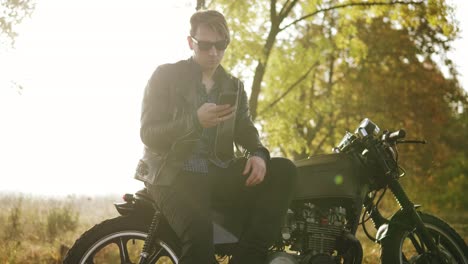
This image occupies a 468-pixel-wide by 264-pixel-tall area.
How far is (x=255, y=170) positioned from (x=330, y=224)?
0.73 meters

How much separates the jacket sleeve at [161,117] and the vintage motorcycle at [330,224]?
436mm

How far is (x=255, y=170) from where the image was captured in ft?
11.1

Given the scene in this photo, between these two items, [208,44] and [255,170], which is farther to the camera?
[208,44]

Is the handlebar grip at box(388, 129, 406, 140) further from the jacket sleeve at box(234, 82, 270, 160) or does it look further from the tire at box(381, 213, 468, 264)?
the jacket sleeve at box(234, 82, 270, 160)

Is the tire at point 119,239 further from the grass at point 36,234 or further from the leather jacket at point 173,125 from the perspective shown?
the grass at point 36,234

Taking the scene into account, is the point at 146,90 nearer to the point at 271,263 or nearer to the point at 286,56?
the point at 271,263

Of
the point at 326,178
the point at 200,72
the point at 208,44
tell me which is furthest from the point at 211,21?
the point at 326,178

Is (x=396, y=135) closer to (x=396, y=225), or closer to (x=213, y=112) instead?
(x=396, y=225)

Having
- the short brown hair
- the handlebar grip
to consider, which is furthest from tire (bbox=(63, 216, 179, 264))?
the handlebar grip

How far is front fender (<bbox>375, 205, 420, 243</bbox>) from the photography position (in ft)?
12.7

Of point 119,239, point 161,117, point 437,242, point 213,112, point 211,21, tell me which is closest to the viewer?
point 213,112

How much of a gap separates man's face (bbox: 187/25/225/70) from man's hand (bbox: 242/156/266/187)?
702 millimetres

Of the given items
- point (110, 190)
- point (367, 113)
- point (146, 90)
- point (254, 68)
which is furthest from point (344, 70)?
point (110, 190)

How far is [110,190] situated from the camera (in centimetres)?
2620
